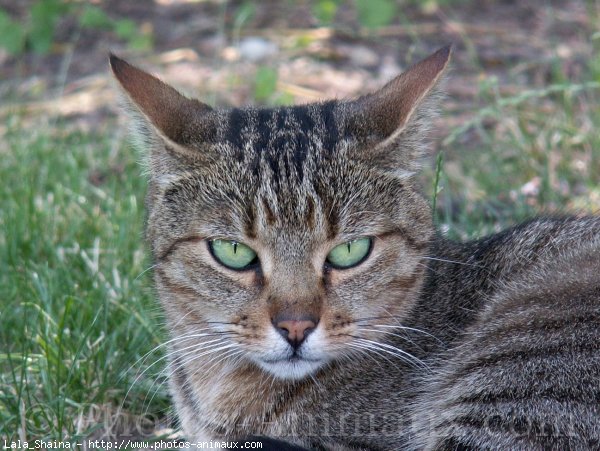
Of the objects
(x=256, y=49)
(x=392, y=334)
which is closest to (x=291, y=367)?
(x=392, y=334)

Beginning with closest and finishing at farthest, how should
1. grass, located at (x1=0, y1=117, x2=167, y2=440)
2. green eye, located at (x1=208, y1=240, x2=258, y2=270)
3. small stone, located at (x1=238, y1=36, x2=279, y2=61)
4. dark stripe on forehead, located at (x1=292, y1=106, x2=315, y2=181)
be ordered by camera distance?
green eye, located at (x1=208, y1=240, x2=258, y2=270) → dark stripe on forehead, located at (x1=292, y1=106, x2=315, y2=181) → grass, located at (x1=0, y1=117, x2=167, y2=440) → small stone, located at (x1=238, y1=36, x2=279, y2=61)

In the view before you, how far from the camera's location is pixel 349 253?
3.55m

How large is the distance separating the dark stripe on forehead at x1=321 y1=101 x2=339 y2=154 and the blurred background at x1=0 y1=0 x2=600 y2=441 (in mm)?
686

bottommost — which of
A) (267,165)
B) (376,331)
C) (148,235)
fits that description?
(376,331)

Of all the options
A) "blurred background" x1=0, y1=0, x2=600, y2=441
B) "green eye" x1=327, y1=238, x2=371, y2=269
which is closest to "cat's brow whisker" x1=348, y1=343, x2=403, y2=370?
"green eye" x1=327, y1=238, x2=371, y2=269

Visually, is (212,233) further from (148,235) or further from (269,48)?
(269,48)

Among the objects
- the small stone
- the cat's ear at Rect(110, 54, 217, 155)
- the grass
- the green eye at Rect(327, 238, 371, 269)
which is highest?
the cat's ear at Rect(110, 54, 217, 155)

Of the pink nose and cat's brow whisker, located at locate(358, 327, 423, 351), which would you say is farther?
cat's brow whisker, located at locate(358, 327, 423, 351)

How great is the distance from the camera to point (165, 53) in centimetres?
889

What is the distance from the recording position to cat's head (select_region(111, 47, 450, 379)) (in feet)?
11.3

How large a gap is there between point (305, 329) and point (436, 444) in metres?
0.65

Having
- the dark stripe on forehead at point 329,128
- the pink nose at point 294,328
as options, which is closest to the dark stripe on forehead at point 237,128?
the dark stripe on forehead at point 329,128

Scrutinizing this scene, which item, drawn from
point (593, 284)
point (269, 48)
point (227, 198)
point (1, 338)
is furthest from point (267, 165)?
point (269, 48)

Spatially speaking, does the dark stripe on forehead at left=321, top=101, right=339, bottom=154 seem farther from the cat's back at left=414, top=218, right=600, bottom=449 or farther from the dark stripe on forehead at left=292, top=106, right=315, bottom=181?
the cat's back at left=414, top=218, right=600, bottom=449
